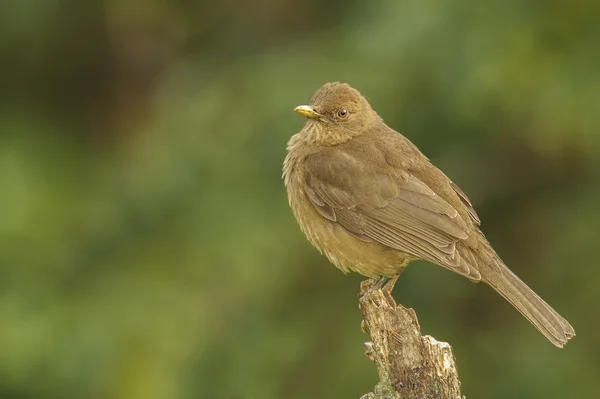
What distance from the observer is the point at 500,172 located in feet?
30.6

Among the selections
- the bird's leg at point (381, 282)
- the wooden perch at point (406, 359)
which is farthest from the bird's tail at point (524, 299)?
the wooden perch at point (406, 359)

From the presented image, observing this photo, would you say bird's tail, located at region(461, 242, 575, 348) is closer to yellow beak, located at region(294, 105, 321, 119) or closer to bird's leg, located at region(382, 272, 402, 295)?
bird's leg, located at region(382, 272, 402, 295)

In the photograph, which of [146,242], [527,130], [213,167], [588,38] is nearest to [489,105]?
[527,130]

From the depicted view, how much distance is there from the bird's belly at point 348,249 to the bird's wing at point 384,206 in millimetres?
44

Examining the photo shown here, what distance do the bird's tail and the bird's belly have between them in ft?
1.57

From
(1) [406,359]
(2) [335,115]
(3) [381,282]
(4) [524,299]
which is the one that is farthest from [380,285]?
(1) [406,359]

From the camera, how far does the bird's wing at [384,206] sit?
6672mm

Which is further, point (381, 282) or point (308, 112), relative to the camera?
point (308, 112)

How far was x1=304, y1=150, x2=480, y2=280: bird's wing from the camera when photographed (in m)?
6.67

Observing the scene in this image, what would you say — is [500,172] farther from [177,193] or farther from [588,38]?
[177,193]

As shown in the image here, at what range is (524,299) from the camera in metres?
6.55

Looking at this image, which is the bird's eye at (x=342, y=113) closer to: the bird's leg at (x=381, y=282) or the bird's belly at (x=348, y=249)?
the bird's belly at (x=348, y=249)

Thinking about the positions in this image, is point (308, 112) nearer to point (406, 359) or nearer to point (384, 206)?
point (384, 206)

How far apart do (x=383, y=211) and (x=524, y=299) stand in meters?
1.01
